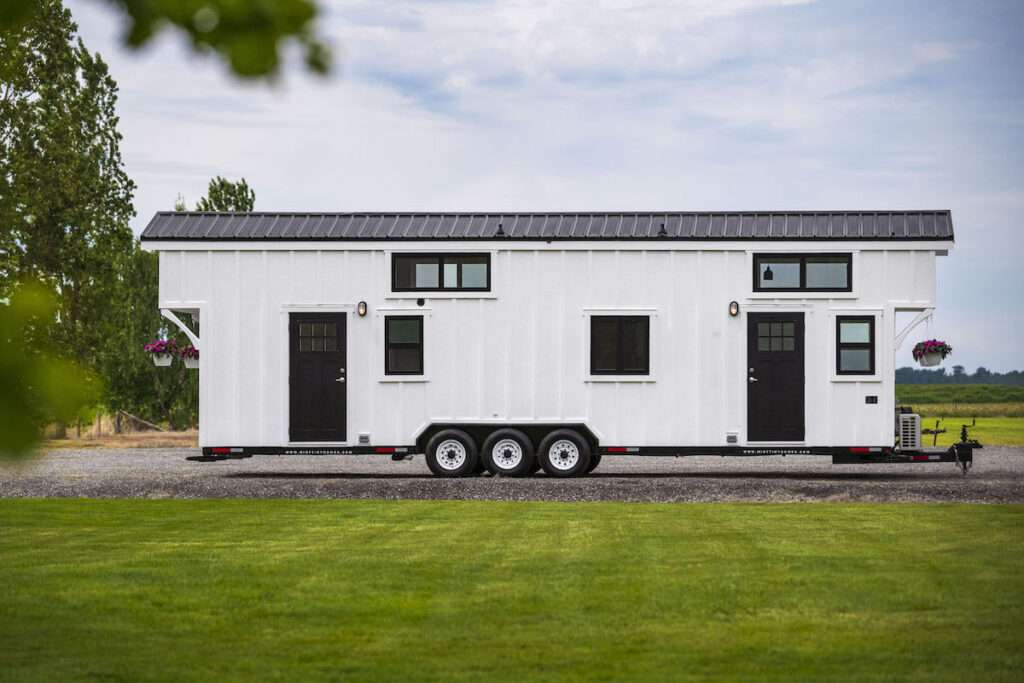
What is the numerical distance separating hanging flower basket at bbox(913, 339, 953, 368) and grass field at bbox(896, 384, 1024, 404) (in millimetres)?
45291

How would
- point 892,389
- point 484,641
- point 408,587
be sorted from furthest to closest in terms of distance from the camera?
point 892,389 < point 408,587 < point 484,641

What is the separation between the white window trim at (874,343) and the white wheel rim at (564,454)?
327 cm

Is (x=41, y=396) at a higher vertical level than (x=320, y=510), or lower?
higher

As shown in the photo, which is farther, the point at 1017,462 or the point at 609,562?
the point at 1017,462

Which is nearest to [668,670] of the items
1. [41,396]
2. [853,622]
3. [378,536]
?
[853,622]

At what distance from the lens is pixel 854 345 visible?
16.9m

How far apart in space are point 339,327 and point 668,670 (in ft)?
38.5

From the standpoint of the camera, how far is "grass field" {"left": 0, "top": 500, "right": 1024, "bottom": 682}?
629 centimetres

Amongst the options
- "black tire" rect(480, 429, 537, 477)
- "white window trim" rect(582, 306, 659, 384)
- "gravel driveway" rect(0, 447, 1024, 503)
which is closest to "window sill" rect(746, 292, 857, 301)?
"white window trim" rect(582, 306, 659, 384)

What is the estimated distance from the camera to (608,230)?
17266 mm

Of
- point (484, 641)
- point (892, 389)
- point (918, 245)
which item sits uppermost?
point (918, 245)

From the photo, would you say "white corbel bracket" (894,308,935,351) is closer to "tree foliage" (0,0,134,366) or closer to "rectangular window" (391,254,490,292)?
"rectangular window" (391,254,490,292)

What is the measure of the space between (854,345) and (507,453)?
450cm

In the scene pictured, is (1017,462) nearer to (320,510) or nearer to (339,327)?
(339,327)
